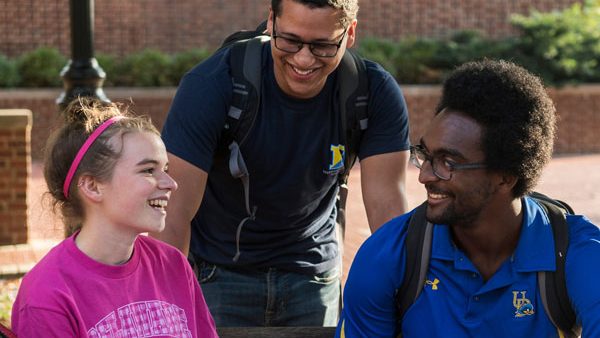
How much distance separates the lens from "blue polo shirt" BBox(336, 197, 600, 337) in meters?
3.01

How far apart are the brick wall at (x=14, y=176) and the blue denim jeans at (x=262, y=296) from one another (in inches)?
193

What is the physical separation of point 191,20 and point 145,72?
3041 mm

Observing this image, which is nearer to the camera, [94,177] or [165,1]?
[94,177]

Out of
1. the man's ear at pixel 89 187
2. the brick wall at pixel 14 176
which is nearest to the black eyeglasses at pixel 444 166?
the man's ear at pixel 89 187

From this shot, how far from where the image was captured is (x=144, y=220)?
3076 millimetres

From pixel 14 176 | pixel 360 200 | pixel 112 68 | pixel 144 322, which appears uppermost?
pixel 144 322

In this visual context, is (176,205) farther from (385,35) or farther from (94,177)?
(385,35)

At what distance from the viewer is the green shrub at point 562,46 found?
19.4m

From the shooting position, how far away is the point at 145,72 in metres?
18.2

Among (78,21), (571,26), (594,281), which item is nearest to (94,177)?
(594,281)

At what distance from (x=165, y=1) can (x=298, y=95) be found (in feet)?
57.0

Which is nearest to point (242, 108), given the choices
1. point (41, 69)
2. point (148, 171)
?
point (148, 171)

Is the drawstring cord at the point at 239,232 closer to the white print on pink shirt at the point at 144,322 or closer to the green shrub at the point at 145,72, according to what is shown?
the white print on pink shirt at the point at 144,322

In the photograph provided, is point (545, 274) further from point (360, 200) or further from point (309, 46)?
point (360, 200)
